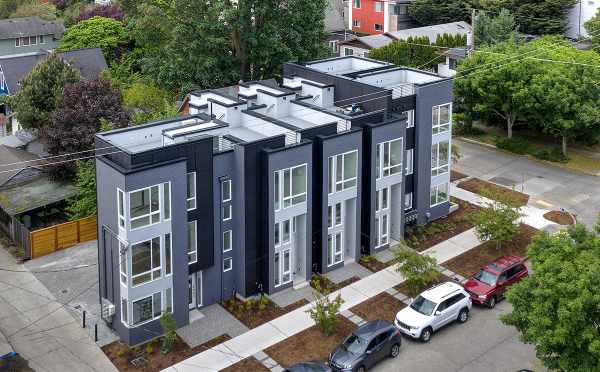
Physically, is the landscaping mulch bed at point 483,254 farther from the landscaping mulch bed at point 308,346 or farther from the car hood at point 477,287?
the landscaping mulch bed at point 308,346

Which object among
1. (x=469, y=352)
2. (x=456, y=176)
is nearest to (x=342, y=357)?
(x=469, y=352)

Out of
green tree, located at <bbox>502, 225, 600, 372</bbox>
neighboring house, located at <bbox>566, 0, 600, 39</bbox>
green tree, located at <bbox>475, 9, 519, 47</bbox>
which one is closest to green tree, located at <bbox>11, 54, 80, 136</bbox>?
green tree, located at <bbox>502, 225, 600, 372</bbox>

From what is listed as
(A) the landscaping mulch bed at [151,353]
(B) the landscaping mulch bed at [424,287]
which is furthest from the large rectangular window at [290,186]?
(A) the landscaping mulch bed at [151,353]

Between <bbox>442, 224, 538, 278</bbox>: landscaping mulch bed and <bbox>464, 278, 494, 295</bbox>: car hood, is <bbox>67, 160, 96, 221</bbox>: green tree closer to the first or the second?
<bbox>442, 224, 538, 278</bbox>: landscaping mulch bed

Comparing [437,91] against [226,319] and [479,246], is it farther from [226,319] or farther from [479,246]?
[226,319]

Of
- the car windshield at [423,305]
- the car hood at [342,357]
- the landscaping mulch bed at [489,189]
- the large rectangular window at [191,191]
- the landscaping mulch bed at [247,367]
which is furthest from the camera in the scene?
the landscaping mulch bed at [489,189]

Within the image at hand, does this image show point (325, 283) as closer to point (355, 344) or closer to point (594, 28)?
point (355, 344)
